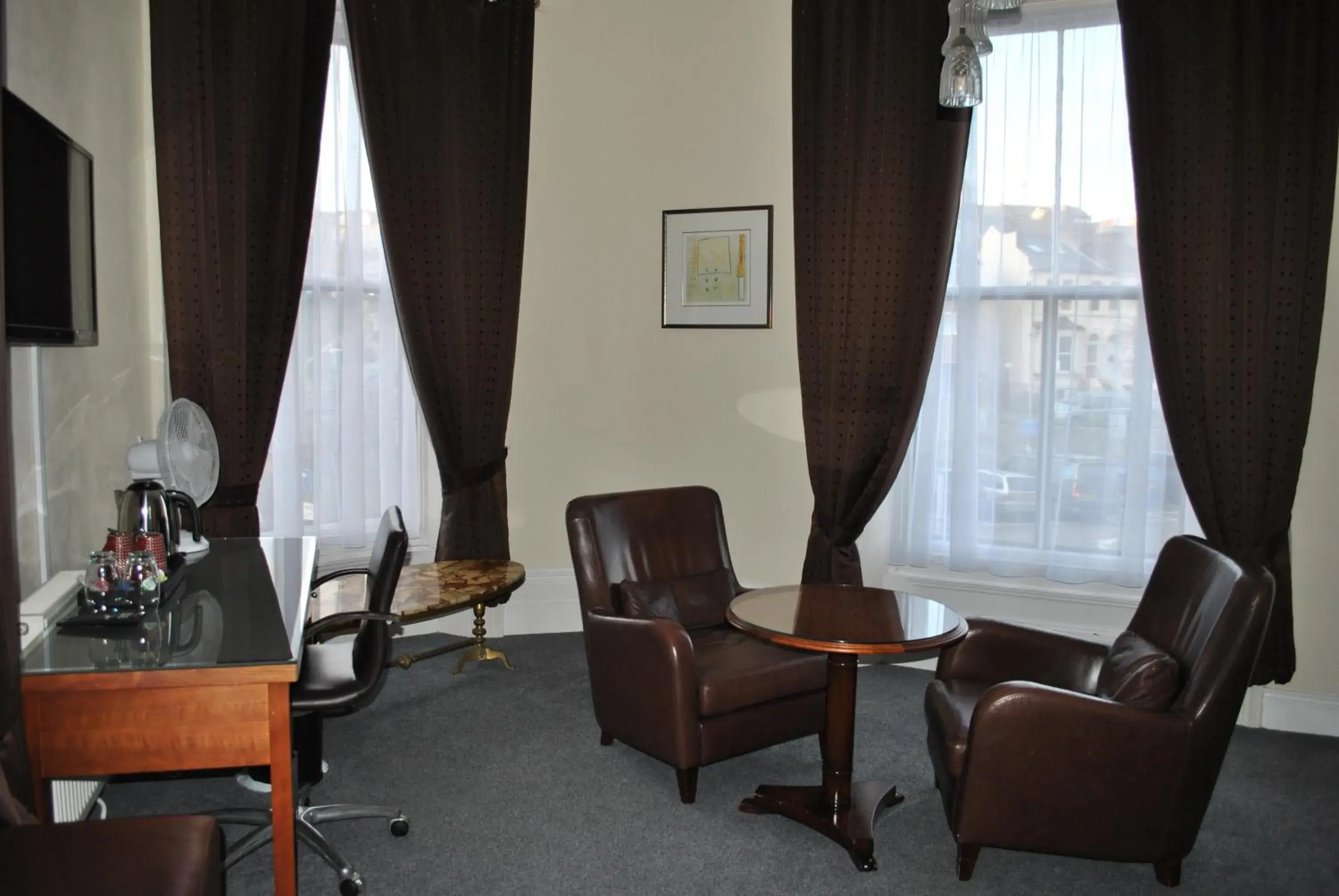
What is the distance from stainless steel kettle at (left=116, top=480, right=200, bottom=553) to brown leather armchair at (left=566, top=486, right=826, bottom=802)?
1.28m

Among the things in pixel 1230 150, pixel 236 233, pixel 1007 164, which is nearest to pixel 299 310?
pixel 236 233

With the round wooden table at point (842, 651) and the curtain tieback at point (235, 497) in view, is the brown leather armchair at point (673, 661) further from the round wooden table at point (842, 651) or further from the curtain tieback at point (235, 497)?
the curtain tieback at point (235, 497)

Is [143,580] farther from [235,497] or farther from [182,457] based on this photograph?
[235,497]

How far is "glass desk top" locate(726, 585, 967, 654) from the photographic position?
2912mm

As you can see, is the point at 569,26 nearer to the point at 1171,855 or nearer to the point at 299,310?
the point at 299,310

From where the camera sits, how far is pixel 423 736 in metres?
3.73

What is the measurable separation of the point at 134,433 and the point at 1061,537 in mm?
3610

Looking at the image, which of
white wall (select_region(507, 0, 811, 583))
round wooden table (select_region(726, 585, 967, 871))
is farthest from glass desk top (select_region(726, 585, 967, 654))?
white wall (select_region(507, 0, 811, 583))

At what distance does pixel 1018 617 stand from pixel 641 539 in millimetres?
1706

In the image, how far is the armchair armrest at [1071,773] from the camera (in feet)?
8.82

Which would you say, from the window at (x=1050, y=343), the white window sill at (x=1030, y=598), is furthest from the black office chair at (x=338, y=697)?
the window at (x=1050, y=343)

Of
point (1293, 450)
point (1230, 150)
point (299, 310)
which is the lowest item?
point (1293, 450)

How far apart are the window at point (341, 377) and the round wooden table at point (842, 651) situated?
82.2 inches

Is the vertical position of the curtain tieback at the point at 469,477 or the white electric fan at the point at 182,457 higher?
the white electric fan at the point at 182,457
